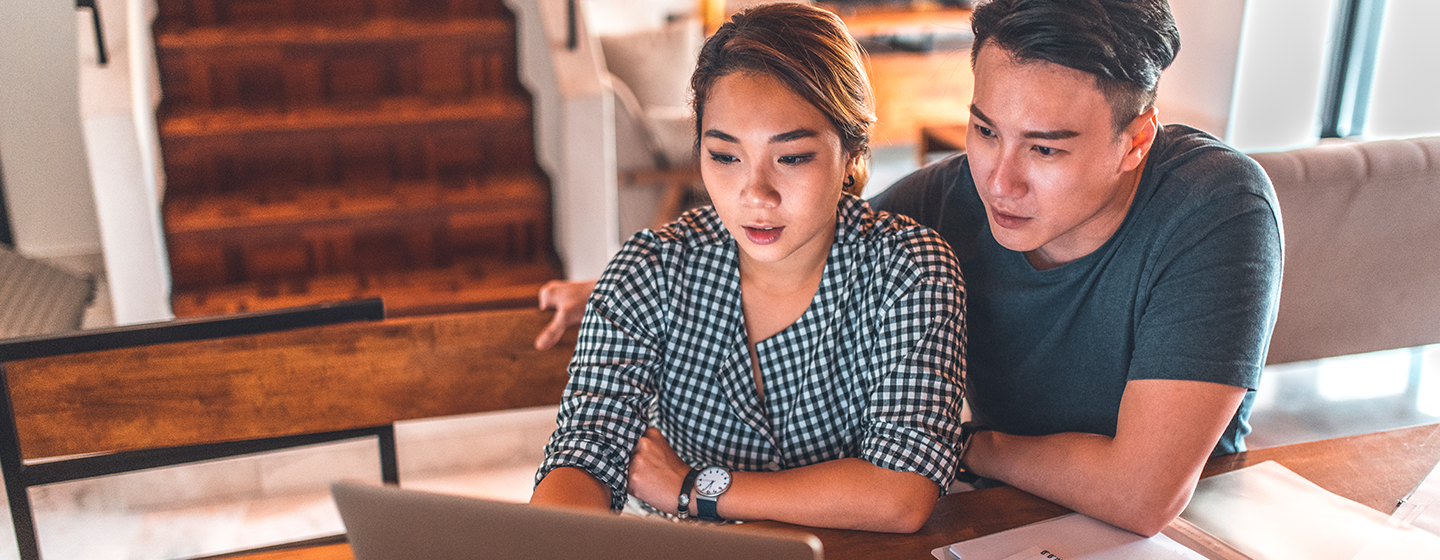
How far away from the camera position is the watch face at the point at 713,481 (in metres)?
1.12

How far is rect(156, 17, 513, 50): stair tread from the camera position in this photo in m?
2.86

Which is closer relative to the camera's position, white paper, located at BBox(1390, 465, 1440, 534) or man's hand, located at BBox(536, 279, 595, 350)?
white paper, located at BBox(1390, 465, 1440, 534)

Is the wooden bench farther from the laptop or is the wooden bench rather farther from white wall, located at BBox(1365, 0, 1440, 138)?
white wall, located at BBox(1365, 0, 1440, 138)

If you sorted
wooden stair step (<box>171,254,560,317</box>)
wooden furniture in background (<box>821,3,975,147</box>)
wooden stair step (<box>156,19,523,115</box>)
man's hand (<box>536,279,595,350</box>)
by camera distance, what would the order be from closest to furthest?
man's hand (<box>536,279,595,350</box>), wooden stair step (<box>171,254,560,317</box>), wooden stair step (<box>156,19,523,115</box>), wooden furniture in background (<box>821,3,975,147</box>)

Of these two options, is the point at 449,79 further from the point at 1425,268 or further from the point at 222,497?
the point at 1425,268

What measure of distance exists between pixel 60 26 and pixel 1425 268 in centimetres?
395

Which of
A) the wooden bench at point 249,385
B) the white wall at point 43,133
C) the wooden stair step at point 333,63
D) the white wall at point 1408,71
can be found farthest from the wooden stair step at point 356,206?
the white wall at point 1408,71

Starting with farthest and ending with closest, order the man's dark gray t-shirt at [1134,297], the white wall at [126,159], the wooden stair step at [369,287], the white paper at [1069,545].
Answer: the wooden stair step at [369,287]
the white wall at [126,159]
the man's dark gray t-shirt at [1134,297]
the white paper at [1069,545]

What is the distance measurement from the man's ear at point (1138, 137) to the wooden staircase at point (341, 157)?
188cm

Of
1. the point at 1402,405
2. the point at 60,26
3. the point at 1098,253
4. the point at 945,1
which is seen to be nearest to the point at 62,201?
the point at 60,26

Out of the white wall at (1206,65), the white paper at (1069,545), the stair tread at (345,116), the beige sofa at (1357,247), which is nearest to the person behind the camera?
the white paper at (1069,545)

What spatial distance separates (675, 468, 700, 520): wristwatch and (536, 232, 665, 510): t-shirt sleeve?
0.25 feet

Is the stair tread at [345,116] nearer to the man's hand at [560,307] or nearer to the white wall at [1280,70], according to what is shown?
the man's hand at [560,307]

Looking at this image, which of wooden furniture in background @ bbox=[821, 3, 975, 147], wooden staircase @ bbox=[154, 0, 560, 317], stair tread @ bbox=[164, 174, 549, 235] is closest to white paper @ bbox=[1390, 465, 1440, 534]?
wooden staircase @ bbox=[154, 0, 560, 317]
